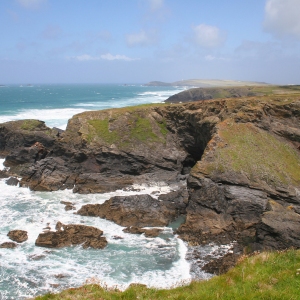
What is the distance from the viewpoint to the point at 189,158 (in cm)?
4353

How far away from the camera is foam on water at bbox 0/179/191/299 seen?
65.1 ft

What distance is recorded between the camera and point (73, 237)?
83.2 ft

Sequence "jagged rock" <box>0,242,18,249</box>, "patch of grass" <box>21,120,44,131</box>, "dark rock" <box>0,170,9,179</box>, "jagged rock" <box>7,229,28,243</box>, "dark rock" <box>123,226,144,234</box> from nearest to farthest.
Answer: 1. "jagged rock" <box>0,242,18,249</box>
2. "jagged rock" <box>7,229,28,243</box>
3. "dark rock" <box>123,226,144,234</box>
4. "dark rock" <box>0,170,9,179</box>
5. "patch of grass" <box>21,120,44,131</box>

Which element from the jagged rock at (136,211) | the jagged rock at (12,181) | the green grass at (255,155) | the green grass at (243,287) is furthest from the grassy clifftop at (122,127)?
the green grass at (243,287)

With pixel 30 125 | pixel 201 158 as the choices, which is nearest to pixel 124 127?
pixel 30 125

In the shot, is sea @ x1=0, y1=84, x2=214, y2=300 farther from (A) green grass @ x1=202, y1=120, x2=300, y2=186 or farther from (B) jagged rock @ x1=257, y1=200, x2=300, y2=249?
(A) green grass @ x1=202, y1=120, x2=300, y2=186

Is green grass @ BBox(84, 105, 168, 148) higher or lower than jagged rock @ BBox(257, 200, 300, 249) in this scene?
higher

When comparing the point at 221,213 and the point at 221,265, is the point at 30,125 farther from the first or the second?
the point at 221,265

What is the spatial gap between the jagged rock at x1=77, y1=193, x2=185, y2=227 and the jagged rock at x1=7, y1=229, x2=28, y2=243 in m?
5.69

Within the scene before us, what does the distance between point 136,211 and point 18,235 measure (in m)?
9.75

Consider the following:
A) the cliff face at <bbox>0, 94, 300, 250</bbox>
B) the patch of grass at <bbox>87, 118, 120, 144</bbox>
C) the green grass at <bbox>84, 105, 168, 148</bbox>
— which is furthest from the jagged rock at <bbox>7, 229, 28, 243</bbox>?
the patch of grass at <bbox>87, 118, 120, 144</bbox>

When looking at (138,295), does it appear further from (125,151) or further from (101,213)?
(125,151)

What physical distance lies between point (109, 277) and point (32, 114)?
83452 mm

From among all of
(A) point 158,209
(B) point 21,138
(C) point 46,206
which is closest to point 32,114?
(B) point 21,138
